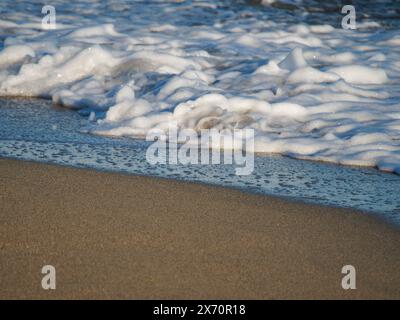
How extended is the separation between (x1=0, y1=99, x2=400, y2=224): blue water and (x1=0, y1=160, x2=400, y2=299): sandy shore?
0.57 feet

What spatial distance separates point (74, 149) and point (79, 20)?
4.56 meters

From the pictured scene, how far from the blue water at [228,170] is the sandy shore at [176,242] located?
172 mm

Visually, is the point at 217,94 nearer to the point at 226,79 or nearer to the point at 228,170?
the point at 226,79

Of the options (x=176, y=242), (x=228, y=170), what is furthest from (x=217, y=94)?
(x=176, y=242)

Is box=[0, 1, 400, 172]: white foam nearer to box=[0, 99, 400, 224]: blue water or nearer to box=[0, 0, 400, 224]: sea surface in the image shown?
box=[0, 0, 400, 224]: sea surface

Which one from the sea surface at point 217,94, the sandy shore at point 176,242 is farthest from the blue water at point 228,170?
the sandy shore at point 176,242

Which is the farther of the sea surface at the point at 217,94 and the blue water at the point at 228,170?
the sea surface at the point at 217,94

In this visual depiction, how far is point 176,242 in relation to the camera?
2.54 m

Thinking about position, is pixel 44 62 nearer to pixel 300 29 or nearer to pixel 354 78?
pixel 354 78

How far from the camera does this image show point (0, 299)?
205 centimetres

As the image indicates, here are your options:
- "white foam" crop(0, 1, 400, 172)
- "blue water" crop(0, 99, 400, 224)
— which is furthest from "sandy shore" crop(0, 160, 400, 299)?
"white foam" crop(0, 1, 400, 172)

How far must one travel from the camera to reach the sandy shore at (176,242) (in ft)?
7.22

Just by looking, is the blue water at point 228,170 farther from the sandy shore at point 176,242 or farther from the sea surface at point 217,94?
the sandy shore at point 176,242

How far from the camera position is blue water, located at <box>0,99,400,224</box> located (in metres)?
3.24
